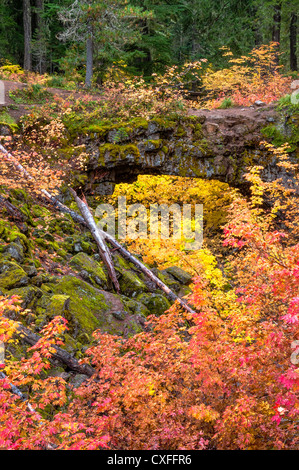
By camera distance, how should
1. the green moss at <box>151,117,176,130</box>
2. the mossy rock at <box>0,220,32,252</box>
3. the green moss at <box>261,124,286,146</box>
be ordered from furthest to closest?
the green moss at <box>261,124,286,146</box> → the green moss at <box>151,117,176,130</box> → the mossy rock at <box>0,220,32,252</box>

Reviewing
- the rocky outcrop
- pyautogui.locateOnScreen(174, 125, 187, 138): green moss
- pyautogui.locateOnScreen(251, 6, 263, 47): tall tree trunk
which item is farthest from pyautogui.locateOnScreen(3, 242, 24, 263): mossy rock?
pyautogui.locateOnScreen(251, 6, 263, 47): tall tree trunk

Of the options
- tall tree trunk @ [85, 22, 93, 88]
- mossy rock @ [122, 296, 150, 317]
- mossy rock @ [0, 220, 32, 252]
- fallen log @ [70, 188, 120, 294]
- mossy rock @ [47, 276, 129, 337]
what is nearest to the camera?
mossy rock @ [47, 276, 129, 337]

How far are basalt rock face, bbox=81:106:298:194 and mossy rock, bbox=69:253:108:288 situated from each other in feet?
17.2

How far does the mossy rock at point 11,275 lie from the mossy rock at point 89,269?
6.47ft

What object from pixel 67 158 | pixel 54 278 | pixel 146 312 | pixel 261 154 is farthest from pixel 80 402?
pixel 261 154

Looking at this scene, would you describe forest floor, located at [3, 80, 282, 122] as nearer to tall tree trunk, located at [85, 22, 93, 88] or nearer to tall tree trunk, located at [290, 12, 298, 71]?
tall tree trunk, located at [85, 22, 93, 88]

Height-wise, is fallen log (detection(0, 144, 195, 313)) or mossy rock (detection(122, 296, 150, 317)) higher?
fallen log (detection(0, 144, 195, 313))

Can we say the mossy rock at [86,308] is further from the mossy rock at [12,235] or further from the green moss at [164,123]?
the green moss at [164,123]

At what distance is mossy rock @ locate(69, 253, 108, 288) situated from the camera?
8219mm

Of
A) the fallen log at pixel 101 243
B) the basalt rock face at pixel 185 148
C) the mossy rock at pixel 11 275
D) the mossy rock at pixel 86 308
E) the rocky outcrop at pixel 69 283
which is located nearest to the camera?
the mossy rock at pixel 11 275

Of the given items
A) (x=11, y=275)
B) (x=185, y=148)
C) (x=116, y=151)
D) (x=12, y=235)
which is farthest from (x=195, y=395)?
(x=185, y=148)

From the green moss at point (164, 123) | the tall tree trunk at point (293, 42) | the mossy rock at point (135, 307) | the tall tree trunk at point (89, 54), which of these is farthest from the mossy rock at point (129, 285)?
the tall tree trunk at point (293, 42)

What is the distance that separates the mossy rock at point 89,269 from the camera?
8.22 meters

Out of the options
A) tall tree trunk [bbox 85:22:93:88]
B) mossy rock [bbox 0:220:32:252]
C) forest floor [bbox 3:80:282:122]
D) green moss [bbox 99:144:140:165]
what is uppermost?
tall tree trunk [bbox 85:22:93:88]
